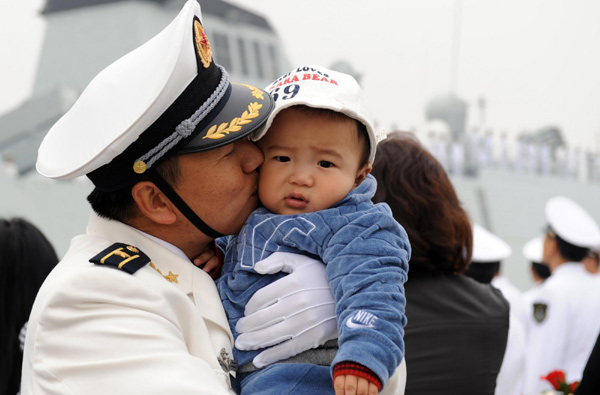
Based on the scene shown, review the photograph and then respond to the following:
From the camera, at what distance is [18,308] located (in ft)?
8.06

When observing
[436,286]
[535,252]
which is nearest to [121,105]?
[436,286]

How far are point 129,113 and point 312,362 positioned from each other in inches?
23.8

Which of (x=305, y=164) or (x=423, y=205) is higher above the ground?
(x=305, y=164)

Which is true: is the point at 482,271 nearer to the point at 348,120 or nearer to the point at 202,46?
the point at 348,120

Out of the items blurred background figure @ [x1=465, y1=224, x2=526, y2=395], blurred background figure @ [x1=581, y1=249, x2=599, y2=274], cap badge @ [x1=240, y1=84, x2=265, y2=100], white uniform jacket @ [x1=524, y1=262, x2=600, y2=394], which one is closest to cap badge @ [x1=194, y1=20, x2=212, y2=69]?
cap badge @ [x1=240, y1=84, x2=265, y2=100]

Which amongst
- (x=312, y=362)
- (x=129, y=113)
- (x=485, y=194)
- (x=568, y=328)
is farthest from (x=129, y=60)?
(x=485, y=194)

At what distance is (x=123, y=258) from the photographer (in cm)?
133

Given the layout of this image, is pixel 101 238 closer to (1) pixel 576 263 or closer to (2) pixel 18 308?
(2) pixel 18 308

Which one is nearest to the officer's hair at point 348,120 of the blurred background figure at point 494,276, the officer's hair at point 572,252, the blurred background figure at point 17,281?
the blurred background figure at point 494,276

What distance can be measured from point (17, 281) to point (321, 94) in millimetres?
1508

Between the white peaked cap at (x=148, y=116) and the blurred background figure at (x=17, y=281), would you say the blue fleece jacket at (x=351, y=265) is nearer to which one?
the white peaked cap at (x=148, y=116)

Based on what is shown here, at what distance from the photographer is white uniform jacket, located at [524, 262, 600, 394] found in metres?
4.66

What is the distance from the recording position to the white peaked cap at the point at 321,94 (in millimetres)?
1496

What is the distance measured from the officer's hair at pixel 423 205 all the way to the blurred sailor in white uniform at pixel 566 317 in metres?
2.99
